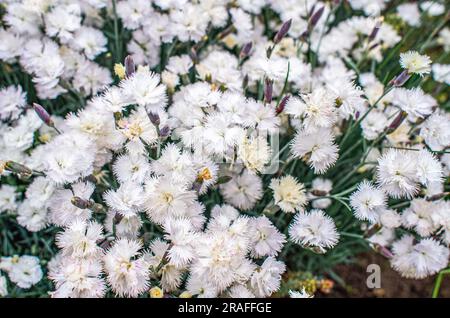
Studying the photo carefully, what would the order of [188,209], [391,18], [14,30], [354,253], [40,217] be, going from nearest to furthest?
[188,209]
[40,217]
[14,30]
[354,253]
[391,18]

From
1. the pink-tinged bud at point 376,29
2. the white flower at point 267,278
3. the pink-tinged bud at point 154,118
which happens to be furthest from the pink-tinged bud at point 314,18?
the white flower at point 267,278

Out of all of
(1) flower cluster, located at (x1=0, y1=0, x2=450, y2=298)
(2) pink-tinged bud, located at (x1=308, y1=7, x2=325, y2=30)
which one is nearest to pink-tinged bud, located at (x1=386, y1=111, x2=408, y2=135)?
(1) flower cluster, located at (x1=0, y1=0, x2=450, y2=298)

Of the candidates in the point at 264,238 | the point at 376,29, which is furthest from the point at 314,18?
the point at 264,238

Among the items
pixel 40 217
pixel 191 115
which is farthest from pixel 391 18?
pixel 40 217

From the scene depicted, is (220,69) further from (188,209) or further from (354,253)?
(354,253)

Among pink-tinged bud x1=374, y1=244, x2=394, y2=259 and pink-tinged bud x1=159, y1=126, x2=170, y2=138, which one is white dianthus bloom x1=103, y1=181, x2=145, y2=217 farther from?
pink-tinged bud x1=374, y1=244, x2=394, y2=259
